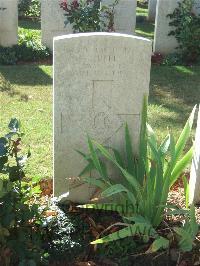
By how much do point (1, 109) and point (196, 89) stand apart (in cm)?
293

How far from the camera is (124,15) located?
852cm

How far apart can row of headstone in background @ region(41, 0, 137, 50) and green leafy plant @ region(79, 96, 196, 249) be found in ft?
18.3

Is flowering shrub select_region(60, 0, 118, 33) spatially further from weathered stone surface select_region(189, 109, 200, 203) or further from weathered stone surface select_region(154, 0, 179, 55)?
weathered stone surface select_region(189, 109, 200, 203)

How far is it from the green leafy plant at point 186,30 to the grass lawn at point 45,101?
0.53 m

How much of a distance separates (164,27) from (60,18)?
2003mm

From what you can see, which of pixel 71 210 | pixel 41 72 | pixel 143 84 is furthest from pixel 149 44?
pixel 41 72

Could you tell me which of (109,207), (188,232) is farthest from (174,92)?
(188,232)

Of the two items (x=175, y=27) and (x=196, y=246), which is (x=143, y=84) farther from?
(x=175, y=27)

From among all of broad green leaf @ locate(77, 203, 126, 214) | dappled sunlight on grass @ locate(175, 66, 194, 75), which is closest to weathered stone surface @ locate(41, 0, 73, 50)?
dappled sunlight on grass @ locate(175, 66, 194, 75)

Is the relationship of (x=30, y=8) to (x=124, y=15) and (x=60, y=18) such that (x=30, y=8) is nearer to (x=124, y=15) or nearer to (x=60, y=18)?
(x=60, y=18)

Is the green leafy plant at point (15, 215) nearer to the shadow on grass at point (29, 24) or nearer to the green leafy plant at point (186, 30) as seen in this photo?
the green leafy plant at point (186, 30)

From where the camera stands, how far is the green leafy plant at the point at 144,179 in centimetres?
305

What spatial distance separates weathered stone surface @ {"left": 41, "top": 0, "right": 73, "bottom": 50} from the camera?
27.8 ft

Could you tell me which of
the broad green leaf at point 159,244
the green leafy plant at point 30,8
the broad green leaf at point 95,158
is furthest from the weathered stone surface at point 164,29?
the broad green leaf at point 159,244
